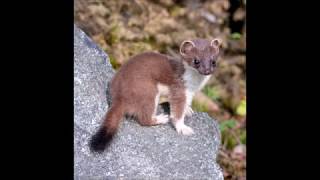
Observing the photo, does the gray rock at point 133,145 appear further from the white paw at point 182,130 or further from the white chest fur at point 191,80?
the white chest fur at point 191,80

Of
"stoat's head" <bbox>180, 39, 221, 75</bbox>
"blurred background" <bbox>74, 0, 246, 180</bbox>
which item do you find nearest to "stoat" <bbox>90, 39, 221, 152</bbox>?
"stoat's head" <bbox>180, 39, 221, 75</bbox>

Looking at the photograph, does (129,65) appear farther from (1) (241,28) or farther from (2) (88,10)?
(1) (241,28)

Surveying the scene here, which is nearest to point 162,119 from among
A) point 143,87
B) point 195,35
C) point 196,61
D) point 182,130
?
point 182,130

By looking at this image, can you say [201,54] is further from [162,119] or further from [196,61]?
[162,119]

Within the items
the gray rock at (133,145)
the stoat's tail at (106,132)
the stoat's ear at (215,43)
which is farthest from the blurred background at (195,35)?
the stoat's tail at (106,132)

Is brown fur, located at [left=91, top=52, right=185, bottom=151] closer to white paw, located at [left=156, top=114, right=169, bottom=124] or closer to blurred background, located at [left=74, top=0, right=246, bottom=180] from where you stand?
white paw, located at [left=156, top=114, right=169, bottom=124]
